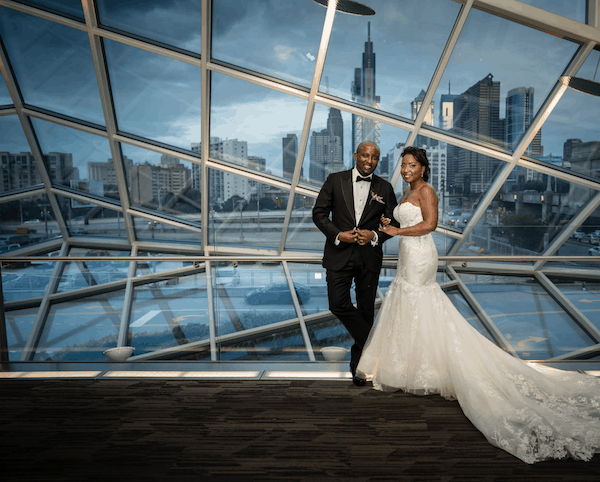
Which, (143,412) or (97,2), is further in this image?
(97,2)

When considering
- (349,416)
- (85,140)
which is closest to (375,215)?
(349,416)

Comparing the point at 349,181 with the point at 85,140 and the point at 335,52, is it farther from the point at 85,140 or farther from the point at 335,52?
the point at 85,140

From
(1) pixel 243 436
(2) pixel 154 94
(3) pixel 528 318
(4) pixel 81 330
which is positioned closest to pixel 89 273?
(4) pixel 81 330

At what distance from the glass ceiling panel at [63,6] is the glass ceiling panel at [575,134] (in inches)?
318

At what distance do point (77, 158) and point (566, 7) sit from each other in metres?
9.17

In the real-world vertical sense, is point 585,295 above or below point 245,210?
below

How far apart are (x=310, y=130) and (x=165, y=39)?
2951 mm

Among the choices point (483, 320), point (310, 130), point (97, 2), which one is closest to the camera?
point (483, 320)

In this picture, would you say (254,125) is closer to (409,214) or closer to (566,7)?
(566,7)

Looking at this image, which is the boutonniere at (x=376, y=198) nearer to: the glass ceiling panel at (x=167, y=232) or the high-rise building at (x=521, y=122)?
the high-rise building at (x=521, y=122)

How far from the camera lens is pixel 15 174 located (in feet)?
31.7

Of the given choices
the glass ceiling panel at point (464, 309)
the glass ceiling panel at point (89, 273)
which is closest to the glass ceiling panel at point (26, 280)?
the glass ceiling panel at point (89, 273)

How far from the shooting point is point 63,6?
7555 mm

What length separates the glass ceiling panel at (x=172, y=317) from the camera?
3688mm
